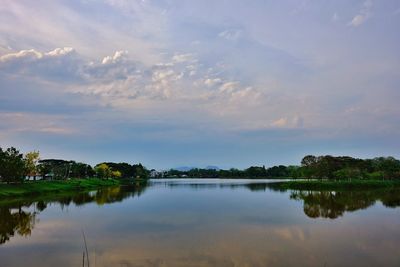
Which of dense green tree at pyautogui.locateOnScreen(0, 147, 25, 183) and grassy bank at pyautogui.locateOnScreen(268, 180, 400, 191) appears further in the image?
grassy bank at pyautogui.locateOnScreen(268, 180, 400, 191)

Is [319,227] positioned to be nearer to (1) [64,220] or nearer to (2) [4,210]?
(1) [64,220]

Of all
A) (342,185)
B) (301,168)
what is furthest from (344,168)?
(342,185)

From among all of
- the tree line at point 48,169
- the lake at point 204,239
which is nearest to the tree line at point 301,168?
the tree line at point 48,169

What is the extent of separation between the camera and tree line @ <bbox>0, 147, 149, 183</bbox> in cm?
4325

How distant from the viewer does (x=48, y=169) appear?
253 ft

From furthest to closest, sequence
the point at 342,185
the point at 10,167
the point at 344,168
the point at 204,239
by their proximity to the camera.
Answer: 1. the point at 344,168
2. the point at 342,185
3. the point at 10,167
4. the point at 204,239

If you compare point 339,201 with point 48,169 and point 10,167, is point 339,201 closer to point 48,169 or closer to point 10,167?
point 10,167

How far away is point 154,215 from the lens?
25891mm

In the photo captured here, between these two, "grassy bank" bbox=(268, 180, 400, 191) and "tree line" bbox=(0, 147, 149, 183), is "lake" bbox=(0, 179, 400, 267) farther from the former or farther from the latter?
"grassy bank" bbox=(268, 180, 400, 191)

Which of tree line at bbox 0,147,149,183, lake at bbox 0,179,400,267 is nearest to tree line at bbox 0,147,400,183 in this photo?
tree line at bbox 0,147,149,183

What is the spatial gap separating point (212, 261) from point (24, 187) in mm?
41216

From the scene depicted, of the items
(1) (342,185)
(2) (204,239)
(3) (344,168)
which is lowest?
(2) (204,239)

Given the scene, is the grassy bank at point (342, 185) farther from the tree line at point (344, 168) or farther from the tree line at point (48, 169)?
the tree line at point (48, 169)

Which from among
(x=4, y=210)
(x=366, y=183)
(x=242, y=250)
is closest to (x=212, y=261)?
(x=242, y=250)
